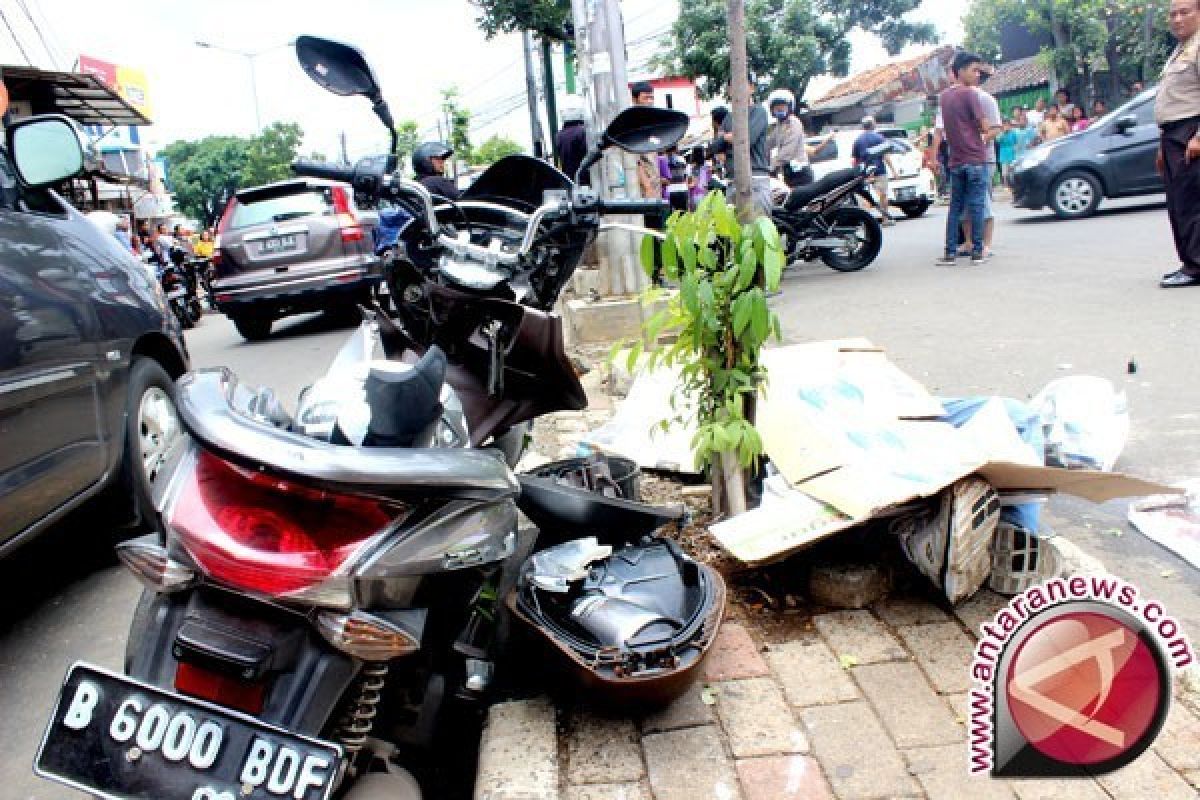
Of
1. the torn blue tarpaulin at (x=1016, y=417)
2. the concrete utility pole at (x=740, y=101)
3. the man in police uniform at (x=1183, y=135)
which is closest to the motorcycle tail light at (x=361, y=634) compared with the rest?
the concrete utility pole at (x=740, y=101)

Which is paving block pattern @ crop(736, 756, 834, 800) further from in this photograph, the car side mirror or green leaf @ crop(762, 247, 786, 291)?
the car side mirror

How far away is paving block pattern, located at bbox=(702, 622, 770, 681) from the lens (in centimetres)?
212

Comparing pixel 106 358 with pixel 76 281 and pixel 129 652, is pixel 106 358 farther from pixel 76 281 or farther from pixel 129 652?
pixel 129 652

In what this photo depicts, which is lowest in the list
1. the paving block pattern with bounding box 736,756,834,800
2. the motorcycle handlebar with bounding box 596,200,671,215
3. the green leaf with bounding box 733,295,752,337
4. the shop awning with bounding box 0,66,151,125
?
the paving block pattern with bounding box 736,756,834,800

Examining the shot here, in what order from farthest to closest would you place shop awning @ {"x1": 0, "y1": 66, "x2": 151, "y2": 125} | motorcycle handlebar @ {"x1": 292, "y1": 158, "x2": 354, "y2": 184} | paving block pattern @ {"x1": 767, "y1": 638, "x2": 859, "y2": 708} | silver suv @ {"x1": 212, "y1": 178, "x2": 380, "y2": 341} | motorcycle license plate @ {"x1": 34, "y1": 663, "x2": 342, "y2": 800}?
shop awning @ {"x1": 0, "y1": 66, "x2": 151, "y2": 125} < silver suv @ {"x1": 212, "y1": 178, "x2": 380, "y2": 341} < motorcycle handlebar @ {"x1": 292, "y1": 158, "x2": 354, "y2": 184} < paving block pattern @ {"x1": 767, "y1": 638, "x2": 859, "y2": 708} < motorcycle license plate @ {"x1": 34, "y1": 663, "x2": 342, "y2": 800}

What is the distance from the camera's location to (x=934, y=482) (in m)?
2.12

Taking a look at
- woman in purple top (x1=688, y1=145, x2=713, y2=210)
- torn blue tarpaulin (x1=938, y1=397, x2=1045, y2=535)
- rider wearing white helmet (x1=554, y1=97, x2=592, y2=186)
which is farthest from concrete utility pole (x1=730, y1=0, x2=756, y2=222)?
woman in purple top (x1=688, y1=145, x2=713, y2=210)

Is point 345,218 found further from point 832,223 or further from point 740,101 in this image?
point 740,101

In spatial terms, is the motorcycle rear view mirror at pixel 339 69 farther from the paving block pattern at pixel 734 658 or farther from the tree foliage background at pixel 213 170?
the tree foliage background at pixel 213 170

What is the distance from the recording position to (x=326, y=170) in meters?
2.61

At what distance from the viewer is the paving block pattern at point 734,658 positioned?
6.97 ft

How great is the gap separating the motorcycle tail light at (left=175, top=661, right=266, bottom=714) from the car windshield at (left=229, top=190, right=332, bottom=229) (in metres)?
8.29

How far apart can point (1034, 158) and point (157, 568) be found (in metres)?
12.6

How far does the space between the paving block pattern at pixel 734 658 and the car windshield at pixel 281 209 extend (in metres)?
7.95
